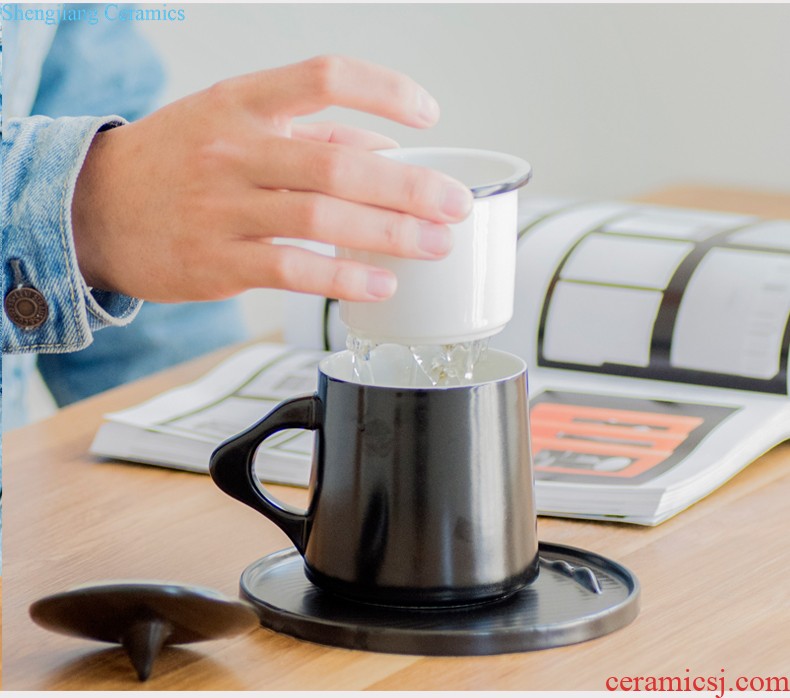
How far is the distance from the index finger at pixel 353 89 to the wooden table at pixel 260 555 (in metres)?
0.24

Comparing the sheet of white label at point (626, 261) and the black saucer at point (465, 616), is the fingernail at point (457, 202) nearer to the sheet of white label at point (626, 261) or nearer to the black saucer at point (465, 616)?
the black saucer at point (465, 616)

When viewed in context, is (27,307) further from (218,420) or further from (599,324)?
(599,324)

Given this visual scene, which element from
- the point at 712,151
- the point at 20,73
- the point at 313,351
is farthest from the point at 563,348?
the point at 712,151

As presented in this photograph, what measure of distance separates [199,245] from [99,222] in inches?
3.3

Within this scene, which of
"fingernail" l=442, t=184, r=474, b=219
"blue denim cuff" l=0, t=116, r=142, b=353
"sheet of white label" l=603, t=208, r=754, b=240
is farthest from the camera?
"sheet of white label" l=603, t=208, r=754, b=240

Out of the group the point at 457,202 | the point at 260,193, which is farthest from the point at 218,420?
the point at 457,202

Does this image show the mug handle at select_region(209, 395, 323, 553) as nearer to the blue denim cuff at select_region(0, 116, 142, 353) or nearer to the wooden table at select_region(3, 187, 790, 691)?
the wooden table at select_region(3, 187, 790, 691)

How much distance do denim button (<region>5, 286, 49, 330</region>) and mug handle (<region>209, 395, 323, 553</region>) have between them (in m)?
0.19

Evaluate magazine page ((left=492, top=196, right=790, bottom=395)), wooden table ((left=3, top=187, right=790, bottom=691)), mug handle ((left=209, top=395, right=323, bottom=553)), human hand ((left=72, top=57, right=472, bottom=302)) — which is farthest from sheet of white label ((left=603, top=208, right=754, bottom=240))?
mug handle ((left=209, top=395, right=323, bottom=553))

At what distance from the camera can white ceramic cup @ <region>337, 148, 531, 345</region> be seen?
48 centimetres

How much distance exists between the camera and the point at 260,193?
1.84 feet

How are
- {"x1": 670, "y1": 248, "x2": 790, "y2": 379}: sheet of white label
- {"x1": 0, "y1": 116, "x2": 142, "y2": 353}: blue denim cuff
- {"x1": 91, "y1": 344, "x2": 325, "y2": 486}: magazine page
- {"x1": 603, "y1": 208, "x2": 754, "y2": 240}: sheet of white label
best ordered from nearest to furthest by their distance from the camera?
{"x1": 0, "y1": 116, "x2": 142, "y2": 353}: blue denim cuff, {"x1": 91, "y1": 344, "x2": 325, "y2": 486}: magazine page, {"x1": 670, "y1": 248, "x2": 790, "y2": 379}: sheet of white label, {"x1": 603, "y1": 208, "x2": 754, "y2": 240}: sheet of white label

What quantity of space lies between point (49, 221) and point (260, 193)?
0.15 meters

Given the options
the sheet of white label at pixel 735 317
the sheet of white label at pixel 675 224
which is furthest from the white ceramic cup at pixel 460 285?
the sheet of white label at pixel 675 224
